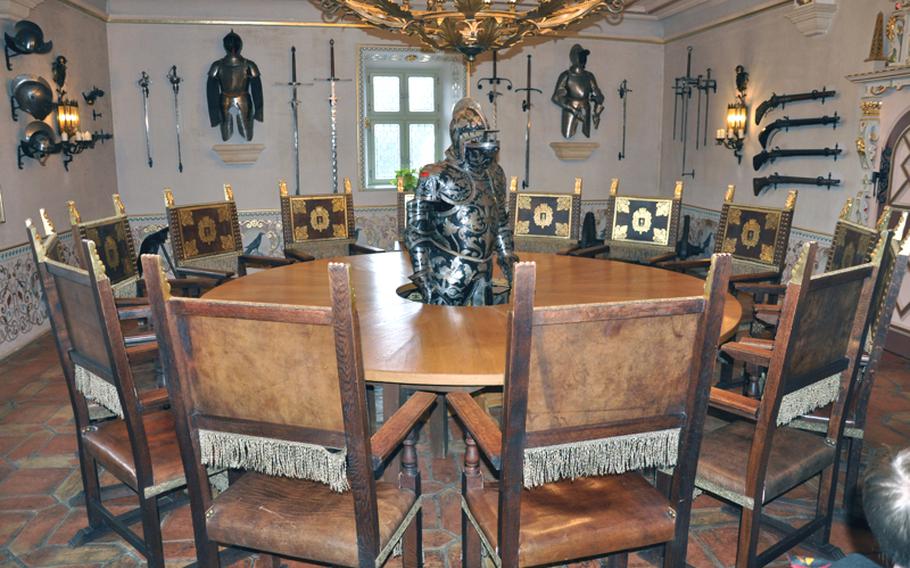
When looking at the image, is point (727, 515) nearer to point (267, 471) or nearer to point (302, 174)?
point (267, 471)

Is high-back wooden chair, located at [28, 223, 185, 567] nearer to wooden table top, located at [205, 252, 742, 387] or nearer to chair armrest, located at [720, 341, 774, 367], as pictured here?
wooden table top, located at [205, 252, 742, 387]

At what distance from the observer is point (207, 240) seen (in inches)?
169

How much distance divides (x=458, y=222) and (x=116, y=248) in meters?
1.68

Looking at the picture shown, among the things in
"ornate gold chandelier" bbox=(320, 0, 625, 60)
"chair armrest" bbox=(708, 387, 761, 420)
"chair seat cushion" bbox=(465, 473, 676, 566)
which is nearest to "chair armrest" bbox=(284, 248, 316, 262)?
"ornate gold chandelier" bbox=(320, 0, 625, 60)

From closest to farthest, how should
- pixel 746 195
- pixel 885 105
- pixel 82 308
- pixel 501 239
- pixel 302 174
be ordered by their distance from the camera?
1. pixel 82 308
2. pixel 501 239
3. pixel 885 105
4. pixel 746 195
5. pixel 302 174

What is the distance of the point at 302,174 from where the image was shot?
6.92 m

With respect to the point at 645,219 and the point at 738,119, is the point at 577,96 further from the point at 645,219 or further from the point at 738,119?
the point at 645,219

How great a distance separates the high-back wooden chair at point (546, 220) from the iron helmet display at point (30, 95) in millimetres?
3187

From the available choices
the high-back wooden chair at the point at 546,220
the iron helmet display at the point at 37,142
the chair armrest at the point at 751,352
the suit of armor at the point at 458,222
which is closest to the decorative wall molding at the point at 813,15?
the high-back wooden chair at the point at 546,220

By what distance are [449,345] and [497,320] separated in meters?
0.36

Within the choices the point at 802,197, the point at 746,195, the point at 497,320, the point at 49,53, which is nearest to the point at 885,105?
the point at 802,197

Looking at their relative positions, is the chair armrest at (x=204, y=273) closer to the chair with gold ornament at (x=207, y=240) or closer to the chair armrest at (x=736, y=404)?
the chair with gold ornament at (x=207, y=240)

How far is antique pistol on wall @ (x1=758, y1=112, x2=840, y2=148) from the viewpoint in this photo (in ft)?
16.2

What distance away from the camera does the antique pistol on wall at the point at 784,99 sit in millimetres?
4984
